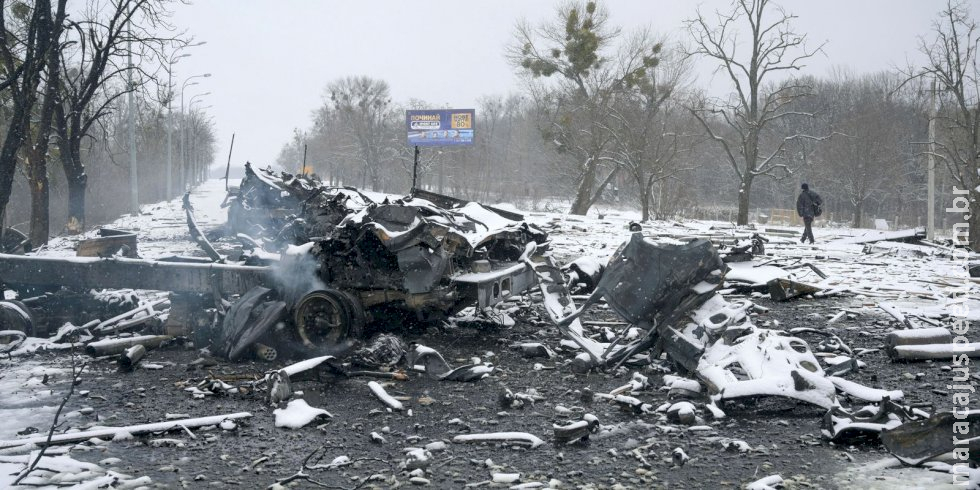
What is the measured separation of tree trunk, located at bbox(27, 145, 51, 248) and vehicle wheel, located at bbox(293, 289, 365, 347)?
43.1 feet

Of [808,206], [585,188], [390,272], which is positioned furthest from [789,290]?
[585,188]

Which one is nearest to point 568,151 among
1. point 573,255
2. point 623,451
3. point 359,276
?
point 573,255

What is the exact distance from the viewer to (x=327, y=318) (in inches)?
267

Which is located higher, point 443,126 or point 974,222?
point 443,126

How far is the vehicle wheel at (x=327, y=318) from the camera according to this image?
22.0 feet

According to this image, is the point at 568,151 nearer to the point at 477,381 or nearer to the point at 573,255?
the point at 573,255

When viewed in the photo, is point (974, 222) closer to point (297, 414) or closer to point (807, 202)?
point (807, 202)

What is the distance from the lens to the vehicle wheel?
6719 mm

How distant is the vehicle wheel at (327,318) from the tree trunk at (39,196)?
43.1ft

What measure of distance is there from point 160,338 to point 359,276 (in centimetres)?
212

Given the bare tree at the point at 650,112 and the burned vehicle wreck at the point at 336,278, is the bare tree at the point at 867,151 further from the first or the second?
the burned vehicle wreck at the point at 336,278

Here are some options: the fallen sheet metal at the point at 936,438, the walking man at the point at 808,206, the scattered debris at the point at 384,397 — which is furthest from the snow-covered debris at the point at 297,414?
the walking man at the point at 808,206

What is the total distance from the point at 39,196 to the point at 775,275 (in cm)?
1612

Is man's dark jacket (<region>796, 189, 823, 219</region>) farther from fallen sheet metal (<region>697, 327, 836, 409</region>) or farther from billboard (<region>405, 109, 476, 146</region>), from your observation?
billboard (<region>405, 109, 476, 146</region>)
